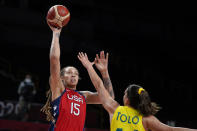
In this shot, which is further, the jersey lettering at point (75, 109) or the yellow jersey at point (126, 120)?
the jersey lettering at point (75, 109)

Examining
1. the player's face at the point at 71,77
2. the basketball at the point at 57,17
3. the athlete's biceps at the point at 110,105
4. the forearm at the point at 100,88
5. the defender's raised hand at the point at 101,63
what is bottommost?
the athlete's biceps at the point at 110,105

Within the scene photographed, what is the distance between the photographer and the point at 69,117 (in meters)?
3.81

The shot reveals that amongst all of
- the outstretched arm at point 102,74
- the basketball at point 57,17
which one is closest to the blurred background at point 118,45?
the outstretched arm at point 102,74

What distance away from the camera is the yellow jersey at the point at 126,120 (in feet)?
10.4

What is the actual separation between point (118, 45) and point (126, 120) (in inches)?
540

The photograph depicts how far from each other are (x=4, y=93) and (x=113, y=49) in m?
6.55

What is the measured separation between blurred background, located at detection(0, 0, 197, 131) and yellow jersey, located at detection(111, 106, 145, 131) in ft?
28.7

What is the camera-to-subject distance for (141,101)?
3203 millimetres

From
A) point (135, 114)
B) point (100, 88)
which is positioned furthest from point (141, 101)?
point (100, 88)

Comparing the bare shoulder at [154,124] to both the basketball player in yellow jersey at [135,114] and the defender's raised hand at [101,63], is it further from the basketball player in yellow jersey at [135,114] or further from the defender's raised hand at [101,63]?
the defender's raised hand at [101,63]

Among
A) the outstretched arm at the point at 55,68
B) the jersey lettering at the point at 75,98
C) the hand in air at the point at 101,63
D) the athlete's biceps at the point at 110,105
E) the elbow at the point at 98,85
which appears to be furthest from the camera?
the jersey lettering at the point at 75,98

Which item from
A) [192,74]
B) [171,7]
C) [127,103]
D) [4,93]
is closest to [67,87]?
[127,103]

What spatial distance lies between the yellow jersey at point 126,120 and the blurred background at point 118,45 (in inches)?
344

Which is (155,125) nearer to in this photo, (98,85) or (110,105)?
(110,105)
